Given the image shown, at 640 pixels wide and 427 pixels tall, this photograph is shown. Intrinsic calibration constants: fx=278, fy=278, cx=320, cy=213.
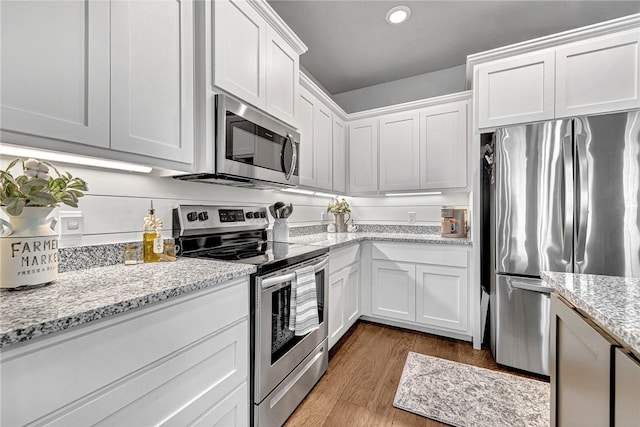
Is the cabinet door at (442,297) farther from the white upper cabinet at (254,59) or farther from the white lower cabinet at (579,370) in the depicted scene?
the white upper cabinet at (254,59)

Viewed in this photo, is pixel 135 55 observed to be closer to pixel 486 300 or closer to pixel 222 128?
pixel 222 128

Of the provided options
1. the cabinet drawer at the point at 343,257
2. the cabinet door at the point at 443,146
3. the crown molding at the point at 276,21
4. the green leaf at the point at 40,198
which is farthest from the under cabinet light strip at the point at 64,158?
the cabinet door at the point at 443,146

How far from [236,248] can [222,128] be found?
77cm

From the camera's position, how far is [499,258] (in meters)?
2.08

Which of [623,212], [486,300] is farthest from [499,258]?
[623,212]

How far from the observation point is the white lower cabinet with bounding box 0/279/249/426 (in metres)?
0.61

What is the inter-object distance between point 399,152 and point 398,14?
3.95 feet

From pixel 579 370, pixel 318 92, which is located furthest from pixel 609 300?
pixel 318 92

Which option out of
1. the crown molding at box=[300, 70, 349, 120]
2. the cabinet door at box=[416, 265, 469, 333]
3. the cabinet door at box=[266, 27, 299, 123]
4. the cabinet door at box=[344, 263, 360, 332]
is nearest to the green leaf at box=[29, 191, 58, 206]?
the cabinet door at box=[266, 27, 299, 123]

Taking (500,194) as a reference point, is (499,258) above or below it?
below

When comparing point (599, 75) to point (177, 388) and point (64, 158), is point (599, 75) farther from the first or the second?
point (64, 158)

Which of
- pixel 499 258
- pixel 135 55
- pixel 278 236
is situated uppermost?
pixel 135 55

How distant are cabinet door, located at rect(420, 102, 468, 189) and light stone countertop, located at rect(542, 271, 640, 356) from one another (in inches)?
68.9

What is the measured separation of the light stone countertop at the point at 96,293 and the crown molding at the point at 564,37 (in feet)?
7.97
